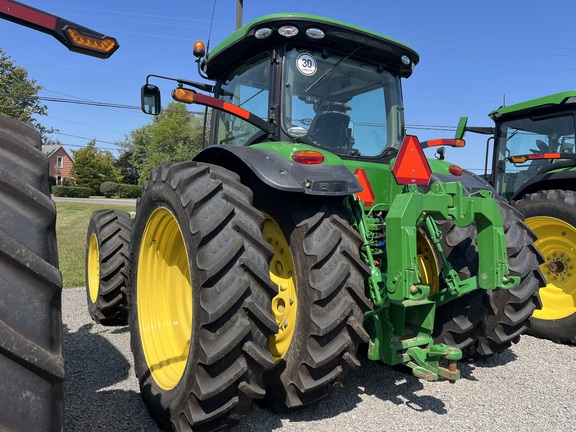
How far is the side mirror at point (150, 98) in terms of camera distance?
333cm

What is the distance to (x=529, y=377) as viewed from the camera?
3.49m

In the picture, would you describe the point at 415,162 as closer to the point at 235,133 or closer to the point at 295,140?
the point at 295,140

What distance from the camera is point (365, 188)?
3.21 metres

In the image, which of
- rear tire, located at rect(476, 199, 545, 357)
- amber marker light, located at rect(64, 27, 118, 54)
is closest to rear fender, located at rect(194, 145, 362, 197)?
amber marker light, located at rect(64, 27, 118, 54)

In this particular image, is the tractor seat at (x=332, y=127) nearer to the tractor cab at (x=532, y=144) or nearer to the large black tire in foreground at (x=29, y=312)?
the large black tire in foreground at (x=29, y=312)

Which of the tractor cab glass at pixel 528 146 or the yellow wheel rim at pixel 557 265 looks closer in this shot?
the yellow wheel rim at pixel 557 265

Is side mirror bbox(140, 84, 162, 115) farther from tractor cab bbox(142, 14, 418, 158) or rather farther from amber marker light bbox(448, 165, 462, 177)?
amber marker light bbox(448, 165, 462, 177)

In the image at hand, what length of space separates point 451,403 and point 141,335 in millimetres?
2116

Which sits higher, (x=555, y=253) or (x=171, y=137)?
(x=171, y=137)

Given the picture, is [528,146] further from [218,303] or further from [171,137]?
[171,137]

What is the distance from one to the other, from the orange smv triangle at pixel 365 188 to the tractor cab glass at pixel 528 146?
3.30 meters

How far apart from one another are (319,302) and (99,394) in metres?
1.68

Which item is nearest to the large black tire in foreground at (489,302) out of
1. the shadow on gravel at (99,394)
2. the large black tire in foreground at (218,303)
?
the large black tire in foreground at (218,303)

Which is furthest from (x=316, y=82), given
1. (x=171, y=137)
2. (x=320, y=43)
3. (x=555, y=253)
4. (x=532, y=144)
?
(x=171, y=137)
